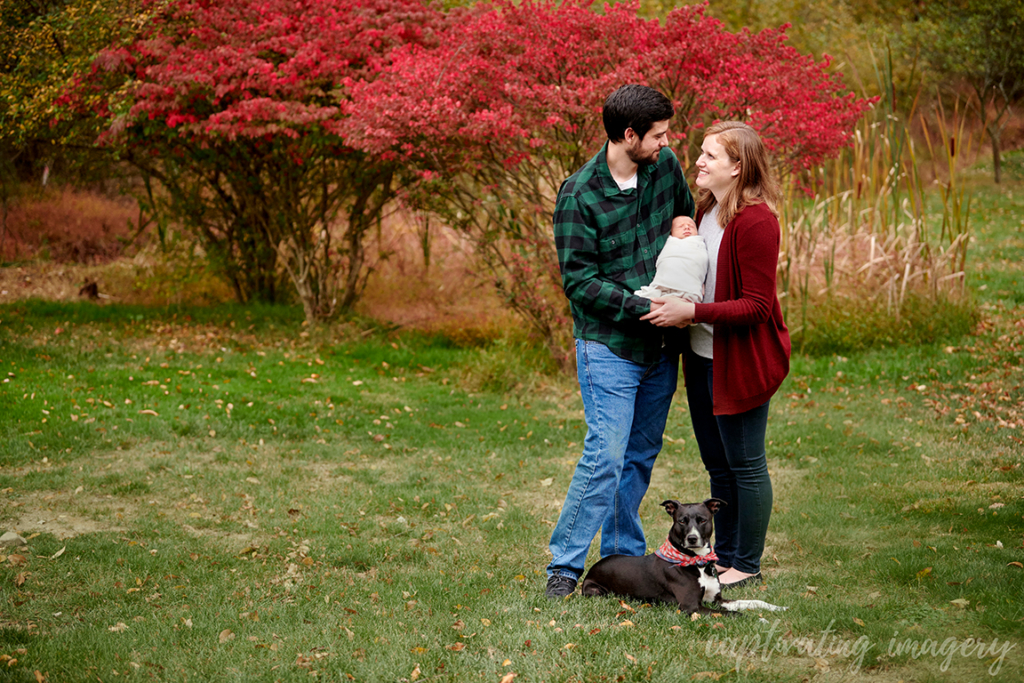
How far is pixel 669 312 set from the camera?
3.14 m

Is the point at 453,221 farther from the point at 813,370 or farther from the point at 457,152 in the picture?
the point at 813,370

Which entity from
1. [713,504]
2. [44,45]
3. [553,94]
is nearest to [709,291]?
[713,504]

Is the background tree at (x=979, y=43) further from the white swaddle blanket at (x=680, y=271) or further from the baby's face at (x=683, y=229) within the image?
the white swaddle blanket at (x=680, y=271)

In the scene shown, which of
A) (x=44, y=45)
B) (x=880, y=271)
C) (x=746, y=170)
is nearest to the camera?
(x=746, y=170)

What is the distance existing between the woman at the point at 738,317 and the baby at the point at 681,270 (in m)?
0.07

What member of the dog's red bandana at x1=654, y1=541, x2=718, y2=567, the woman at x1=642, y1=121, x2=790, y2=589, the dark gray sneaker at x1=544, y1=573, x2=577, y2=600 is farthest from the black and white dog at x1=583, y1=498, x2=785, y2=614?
the woman at x1=642, y1=121, x2=790, y2=589

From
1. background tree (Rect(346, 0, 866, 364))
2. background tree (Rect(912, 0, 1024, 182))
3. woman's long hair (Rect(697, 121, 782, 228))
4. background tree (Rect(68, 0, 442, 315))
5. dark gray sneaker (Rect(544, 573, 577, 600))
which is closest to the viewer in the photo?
woman's long hair (Rect(697, 121, 782, 228))

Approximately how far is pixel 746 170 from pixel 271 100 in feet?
19.3

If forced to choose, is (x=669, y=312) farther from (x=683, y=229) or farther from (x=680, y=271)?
(x=683, y=229)

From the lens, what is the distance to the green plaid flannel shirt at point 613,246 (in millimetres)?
3291

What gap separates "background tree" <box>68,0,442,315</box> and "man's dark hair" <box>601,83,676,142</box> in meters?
5.00

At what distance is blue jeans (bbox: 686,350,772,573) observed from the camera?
341 centimetres

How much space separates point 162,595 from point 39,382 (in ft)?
13.7

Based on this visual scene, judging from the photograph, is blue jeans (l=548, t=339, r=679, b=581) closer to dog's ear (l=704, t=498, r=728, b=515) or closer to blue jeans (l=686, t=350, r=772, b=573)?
blue jeans (l=686, t=350, r=772, b=573)
